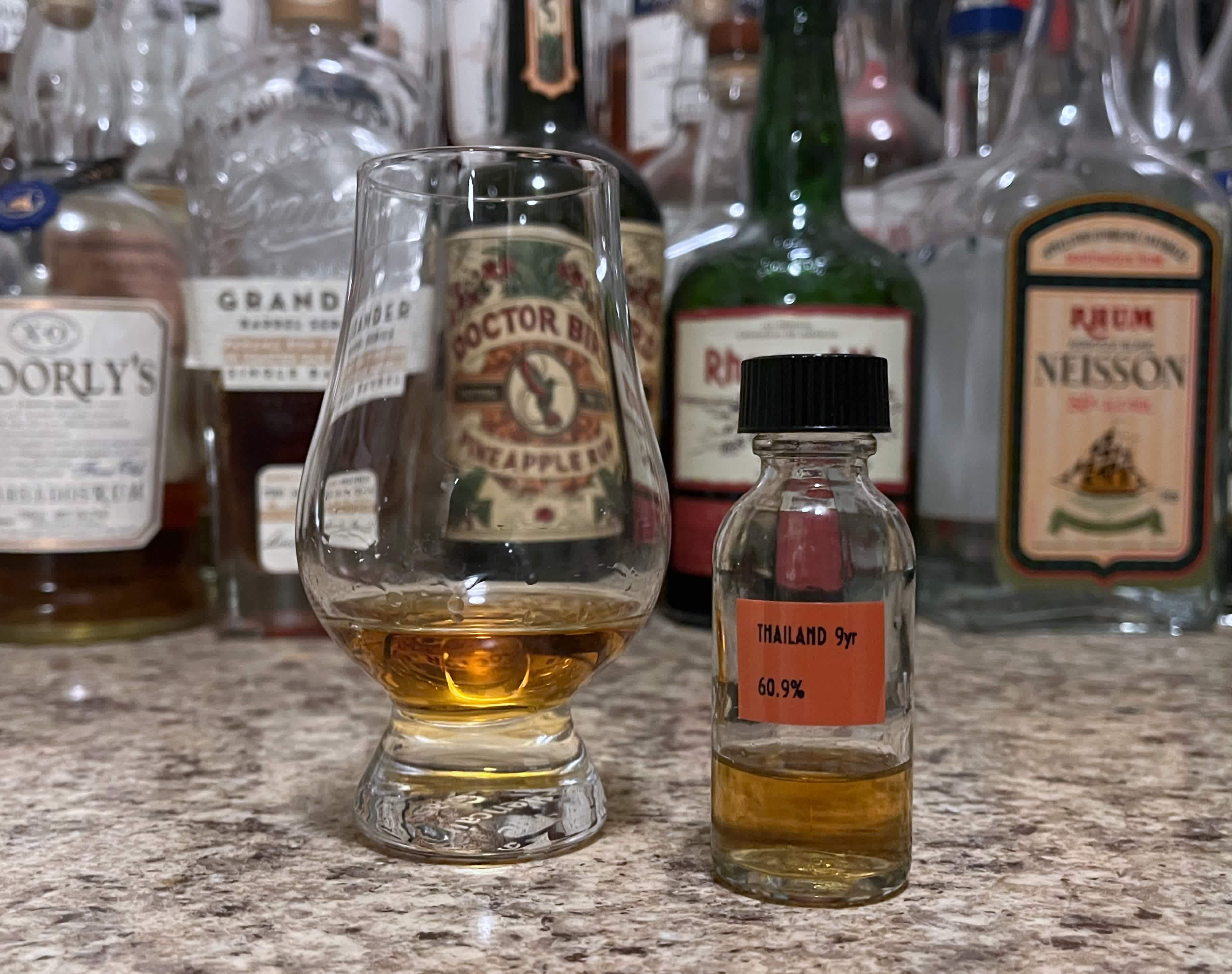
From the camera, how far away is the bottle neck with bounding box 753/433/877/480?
39 centimetres

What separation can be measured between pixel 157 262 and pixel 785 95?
456mm

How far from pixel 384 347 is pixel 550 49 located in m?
0.48

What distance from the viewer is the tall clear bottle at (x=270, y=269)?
32.5 inches

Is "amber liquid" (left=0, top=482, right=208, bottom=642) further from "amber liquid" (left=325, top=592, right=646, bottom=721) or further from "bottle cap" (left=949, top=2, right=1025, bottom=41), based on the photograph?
"bottle cap" (left=949, top=2, right=1025, bottom=41)

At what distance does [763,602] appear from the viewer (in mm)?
379

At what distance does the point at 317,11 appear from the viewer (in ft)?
2.76

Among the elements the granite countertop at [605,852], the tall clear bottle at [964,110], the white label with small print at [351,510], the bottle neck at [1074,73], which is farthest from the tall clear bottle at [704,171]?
the white label with small print at [351,510]

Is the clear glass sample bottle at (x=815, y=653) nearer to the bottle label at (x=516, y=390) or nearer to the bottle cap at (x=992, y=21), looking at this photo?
the bottle label at (x=516, y=390)

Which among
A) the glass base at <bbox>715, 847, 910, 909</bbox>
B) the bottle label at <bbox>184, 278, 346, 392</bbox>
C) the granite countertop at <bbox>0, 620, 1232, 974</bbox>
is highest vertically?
the bottle label at <bbox>184, 278, 346, 392</bbox>

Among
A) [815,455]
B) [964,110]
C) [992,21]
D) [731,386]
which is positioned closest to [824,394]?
[815,455]

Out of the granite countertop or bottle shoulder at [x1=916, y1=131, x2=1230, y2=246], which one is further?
bottle shoulder at [x1=916, y1=131, x2=1230, y2=246]

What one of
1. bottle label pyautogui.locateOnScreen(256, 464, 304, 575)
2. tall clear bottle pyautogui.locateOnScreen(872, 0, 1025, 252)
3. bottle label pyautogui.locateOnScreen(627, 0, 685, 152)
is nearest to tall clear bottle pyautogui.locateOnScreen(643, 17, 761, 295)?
bottle label pyautogui.locateOnScreen(627, 0, 685, 152)

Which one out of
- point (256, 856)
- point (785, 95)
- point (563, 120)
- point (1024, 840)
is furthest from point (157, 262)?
point (1024, 840)

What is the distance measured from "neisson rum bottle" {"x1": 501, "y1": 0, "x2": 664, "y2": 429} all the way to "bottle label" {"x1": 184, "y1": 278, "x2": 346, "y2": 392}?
181 mm
